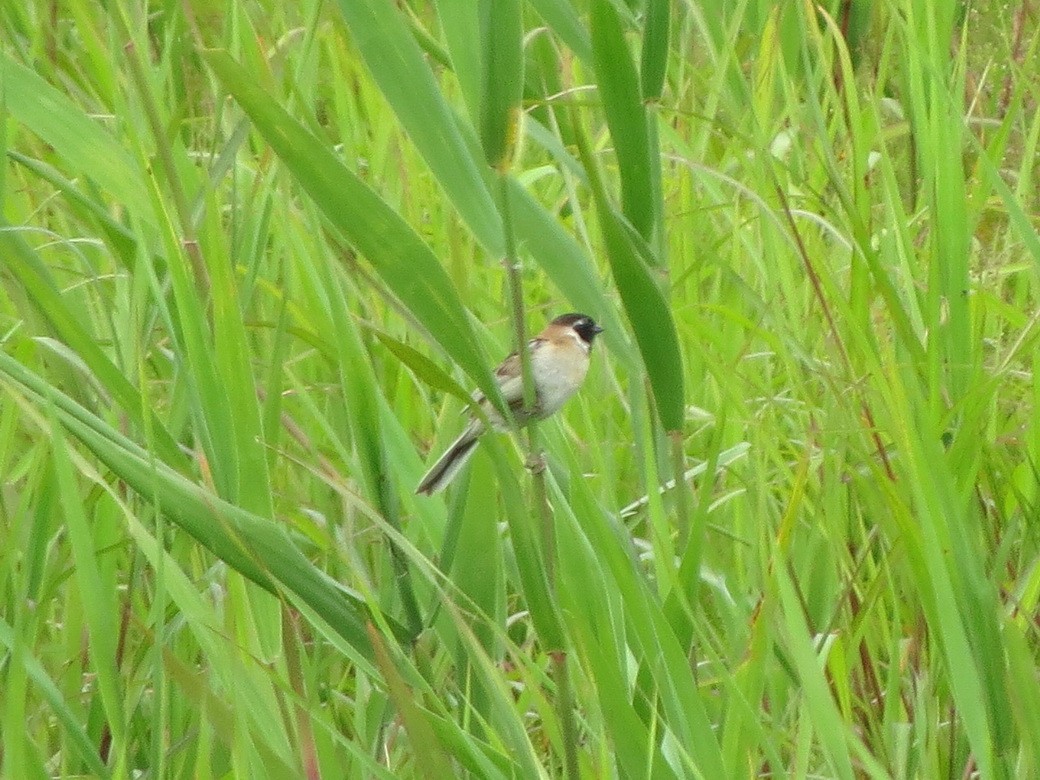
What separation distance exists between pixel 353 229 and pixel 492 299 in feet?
3.87

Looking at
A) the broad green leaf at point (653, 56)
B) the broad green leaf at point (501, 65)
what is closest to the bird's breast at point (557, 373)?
the broad green leaf at point (653, 56)

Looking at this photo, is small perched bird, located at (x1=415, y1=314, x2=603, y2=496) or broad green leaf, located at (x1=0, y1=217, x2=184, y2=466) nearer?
broad green leaf, located at (x1=0, y1=217, x2=184, y2=466)

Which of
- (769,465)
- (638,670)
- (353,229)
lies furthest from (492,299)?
(353,229)

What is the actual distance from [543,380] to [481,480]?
314 mm

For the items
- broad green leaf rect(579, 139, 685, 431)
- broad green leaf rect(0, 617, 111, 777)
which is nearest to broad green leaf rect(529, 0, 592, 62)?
broad green leaf rect(579, 139, 685, 431)

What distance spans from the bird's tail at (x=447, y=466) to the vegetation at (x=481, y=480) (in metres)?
0.03

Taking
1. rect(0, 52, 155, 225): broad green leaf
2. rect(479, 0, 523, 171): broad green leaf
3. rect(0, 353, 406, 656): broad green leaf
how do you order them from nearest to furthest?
rect(479, 0, 523, 171): broad green leaf
rect(0, 353, 406, 656): broad green leaf
rect(0, 52, 155, 225): broad green leaf

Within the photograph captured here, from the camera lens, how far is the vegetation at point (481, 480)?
54.9 inches

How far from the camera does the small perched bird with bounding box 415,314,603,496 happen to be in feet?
6.17

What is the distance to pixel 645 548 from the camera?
209cm

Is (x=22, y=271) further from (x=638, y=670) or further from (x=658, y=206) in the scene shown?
(x=638, y=670)

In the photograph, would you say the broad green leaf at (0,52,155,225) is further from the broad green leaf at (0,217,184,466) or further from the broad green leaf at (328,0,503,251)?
the broad green leaf at (328,0,503,251)

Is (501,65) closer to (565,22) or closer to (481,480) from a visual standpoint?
(565,22)

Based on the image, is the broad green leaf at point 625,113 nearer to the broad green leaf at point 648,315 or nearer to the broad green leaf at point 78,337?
the broad green leaf at point 648,315
